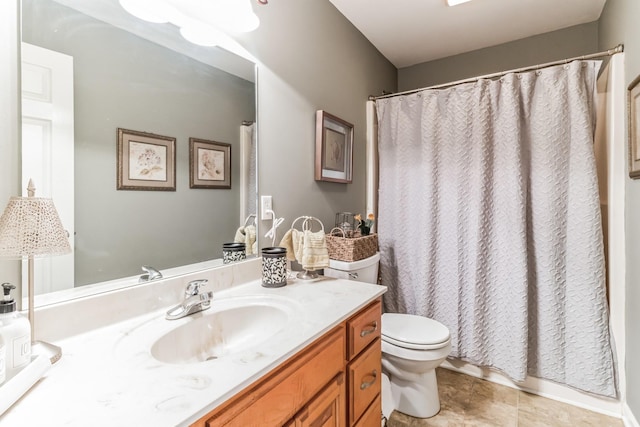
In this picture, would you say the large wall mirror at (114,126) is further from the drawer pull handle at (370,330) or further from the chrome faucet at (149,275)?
the drawer pull handle at (370,330)

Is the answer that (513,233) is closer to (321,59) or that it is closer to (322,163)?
(322,163)

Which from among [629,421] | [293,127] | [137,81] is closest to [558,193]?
[629,421]

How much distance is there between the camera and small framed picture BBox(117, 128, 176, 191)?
0.99 m

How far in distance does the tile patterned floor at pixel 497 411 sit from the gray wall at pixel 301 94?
1213 millimetres

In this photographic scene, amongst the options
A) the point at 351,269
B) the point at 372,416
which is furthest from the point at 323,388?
the point at 351,269

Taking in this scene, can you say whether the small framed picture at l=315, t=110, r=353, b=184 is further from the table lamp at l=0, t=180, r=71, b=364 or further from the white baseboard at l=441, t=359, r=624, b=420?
the white baseboard at l=441, t=359, r=624, b=420

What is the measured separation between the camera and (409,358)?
1542mm

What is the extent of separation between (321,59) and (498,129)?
1.16 m

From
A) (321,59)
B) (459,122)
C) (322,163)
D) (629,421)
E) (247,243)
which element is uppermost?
(321,59)

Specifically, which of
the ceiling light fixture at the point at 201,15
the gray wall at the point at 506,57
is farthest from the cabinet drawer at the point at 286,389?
the gray wall at the point at 506,57

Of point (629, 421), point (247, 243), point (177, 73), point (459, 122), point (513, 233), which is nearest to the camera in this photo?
point (177, 73)

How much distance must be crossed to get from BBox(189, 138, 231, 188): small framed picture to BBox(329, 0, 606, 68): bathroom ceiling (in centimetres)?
135

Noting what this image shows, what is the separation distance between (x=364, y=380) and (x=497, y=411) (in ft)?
3.59

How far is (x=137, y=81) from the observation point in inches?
40.3
